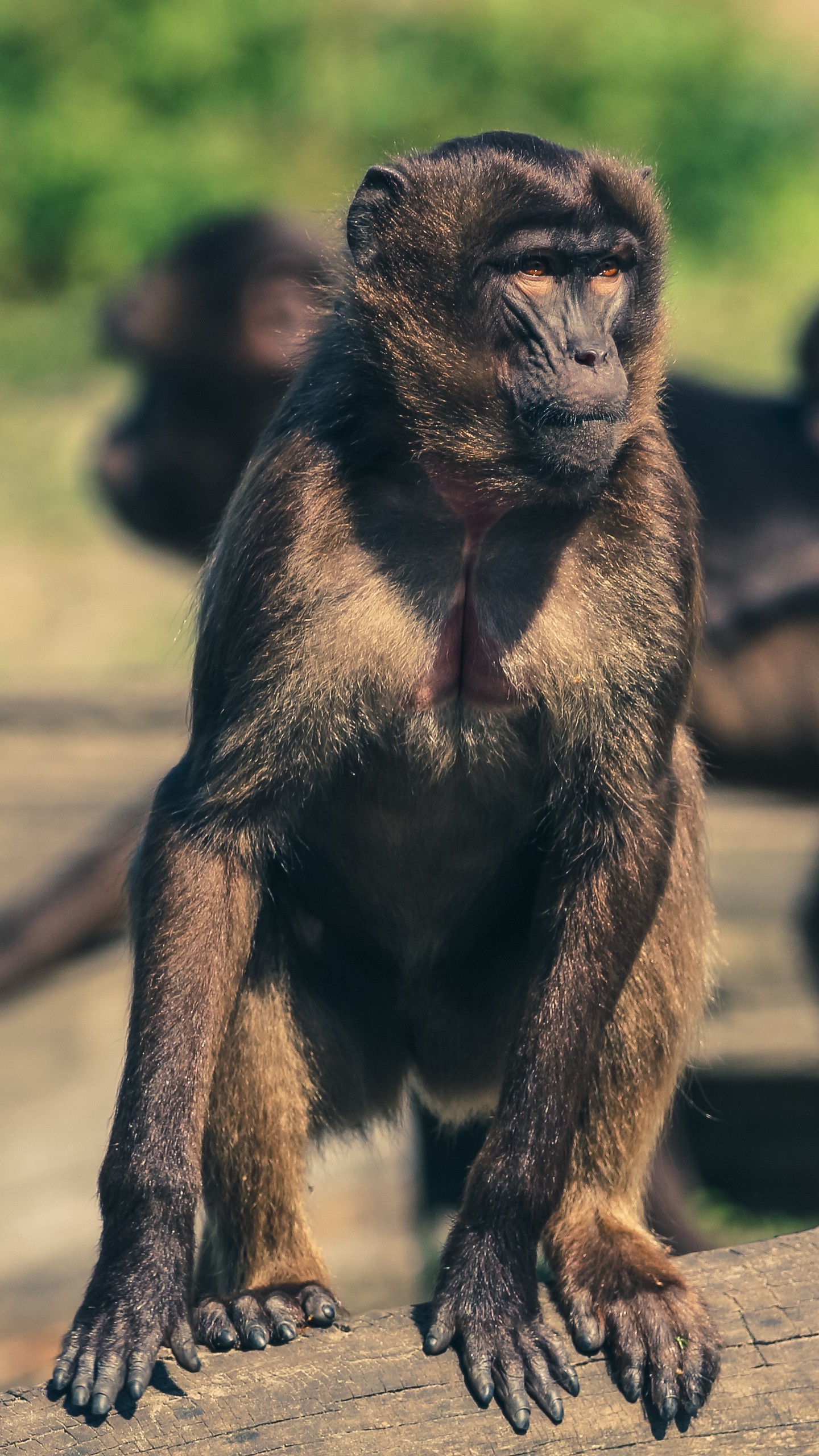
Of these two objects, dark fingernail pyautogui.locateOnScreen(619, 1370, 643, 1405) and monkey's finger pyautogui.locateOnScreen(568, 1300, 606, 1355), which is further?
monkey's finger pyautogui.locateOnScreen(568, 1300, 606, 1355)

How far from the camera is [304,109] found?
57.2ft

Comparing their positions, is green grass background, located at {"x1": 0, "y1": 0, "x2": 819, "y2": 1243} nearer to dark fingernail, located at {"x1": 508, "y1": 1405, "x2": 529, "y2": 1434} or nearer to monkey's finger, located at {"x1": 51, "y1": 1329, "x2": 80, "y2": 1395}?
monkey's finger, located at {"x1": 51, "y1": 1329, "x2": 80, "y2": 1395}

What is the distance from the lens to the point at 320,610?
3908 mm

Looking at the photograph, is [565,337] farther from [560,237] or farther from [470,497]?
[470,497]

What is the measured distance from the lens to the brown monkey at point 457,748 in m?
3.80

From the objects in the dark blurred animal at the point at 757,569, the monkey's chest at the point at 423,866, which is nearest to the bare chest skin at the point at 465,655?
the monkey's chest at the point at 423,866

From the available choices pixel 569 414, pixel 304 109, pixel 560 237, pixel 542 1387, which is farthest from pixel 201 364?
pixel 304 109

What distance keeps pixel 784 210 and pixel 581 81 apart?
207 cm

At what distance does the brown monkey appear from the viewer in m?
3.80

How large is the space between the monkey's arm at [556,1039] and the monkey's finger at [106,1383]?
2.03 feet

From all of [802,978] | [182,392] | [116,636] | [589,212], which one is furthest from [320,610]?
[116,636]

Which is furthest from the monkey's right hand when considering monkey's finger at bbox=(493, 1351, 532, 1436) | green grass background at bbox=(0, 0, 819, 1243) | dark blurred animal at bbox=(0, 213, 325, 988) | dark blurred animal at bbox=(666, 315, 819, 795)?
green grass background at bbox=(0, 0, 819, 1243)

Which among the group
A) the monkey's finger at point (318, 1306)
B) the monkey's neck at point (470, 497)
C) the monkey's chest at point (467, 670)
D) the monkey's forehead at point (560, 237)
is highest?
the monkey's forehead at point (560, 237)

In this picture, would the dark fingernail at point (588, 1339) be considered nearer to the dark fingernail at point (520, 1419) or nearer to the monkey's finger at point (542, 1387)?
the monkey's finger at point (542, 1387)
